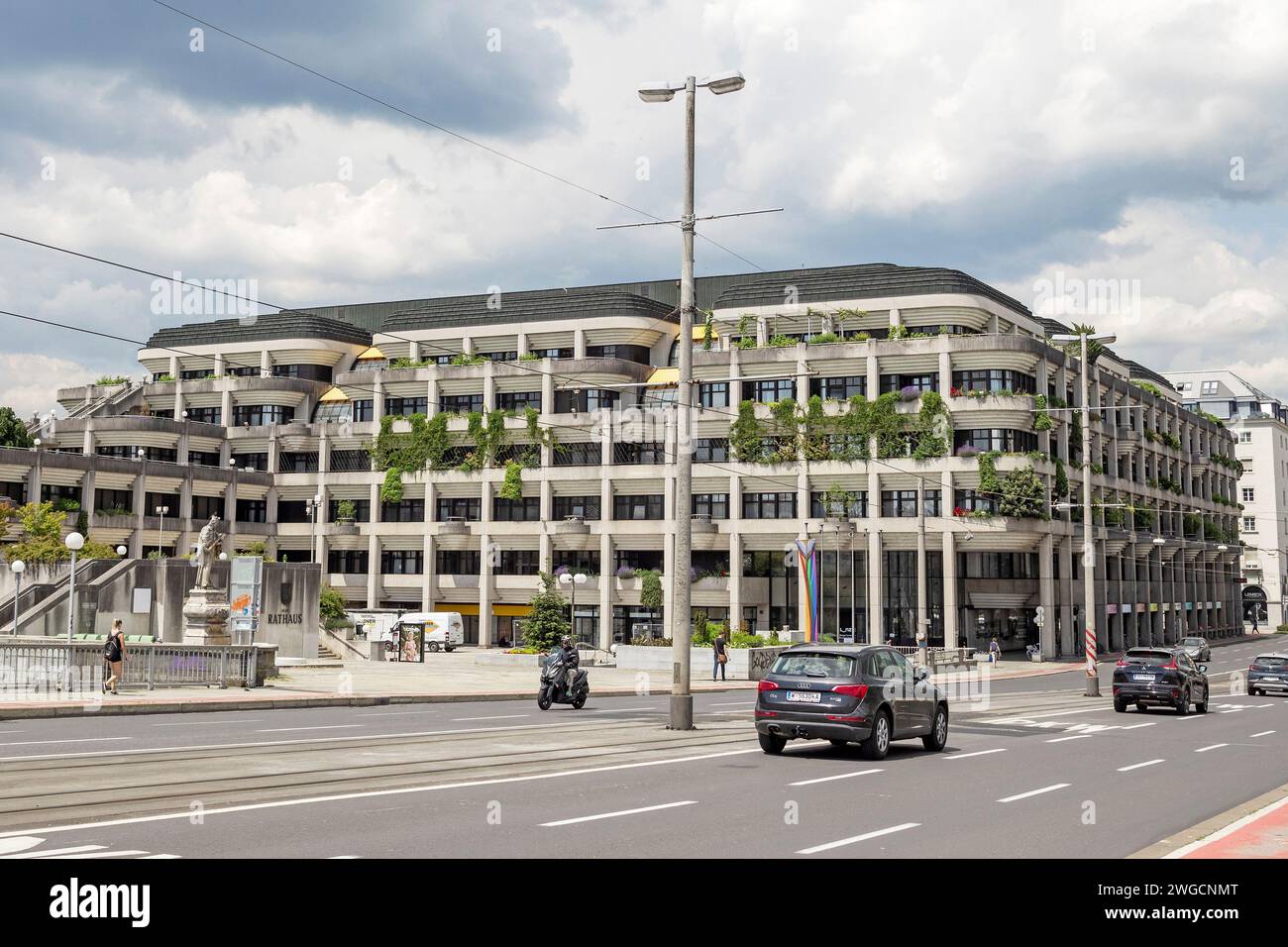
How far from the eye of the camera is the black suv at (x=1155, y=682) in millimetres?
29094

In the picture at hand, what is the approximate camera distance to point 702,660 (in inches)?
1957

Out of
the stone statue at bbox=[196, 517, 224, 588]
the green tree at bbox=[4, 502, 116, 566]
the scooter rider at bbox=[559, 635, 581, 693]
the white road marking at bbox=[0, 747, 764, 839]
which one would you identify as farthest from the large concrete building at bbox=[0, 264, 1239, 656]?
the white road marking at bbox=[0, 747, 764, 839]

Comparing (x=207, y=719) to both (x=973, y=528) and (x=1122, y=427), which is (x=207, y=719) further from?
(x=1122, y=427)

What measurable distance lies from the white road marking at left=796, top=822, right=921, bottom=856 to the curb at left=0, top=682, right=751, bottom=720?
55.4 feet

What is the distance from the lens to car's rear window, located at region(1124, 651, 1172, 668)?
97.8 feet

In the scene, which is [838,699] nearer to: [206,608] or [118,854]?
[118,854]

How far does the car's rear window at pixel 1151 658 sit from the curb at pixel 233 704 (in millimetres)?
15329

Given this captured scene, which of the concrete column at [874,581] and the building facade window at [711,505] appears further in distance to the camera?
the building facade window at [711,505]

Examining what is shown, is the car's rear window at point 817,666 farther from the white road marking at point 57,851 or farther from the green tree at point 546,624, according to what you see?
the green tree at point 546,624

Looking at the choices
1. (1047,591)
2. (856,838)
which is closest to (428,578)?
(1047,591)

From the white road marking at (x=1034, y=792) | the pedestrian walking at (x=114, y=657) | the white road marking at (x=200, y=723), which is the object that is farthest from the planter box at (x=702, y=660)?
the white road marking at (x=1034, y=792)

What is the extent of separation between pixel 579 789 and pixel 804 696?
4958 millimetres

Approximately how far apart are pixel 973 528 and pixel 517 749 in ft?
176

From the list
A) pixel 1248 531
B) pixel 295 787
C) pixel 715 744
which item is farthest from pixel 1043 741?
pixel 1248 531
